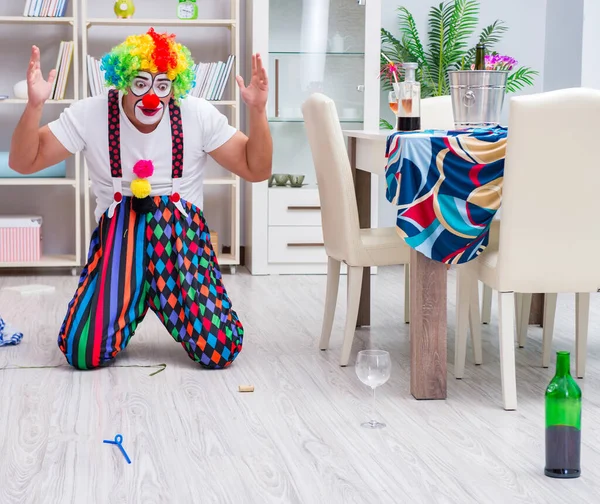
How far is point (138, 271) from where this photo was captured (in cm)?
314

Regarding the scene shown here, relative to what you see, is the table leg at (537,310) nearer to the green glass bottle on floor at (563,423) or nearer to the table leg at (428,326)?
the table leg at (428,326)

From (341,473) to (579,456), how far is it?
527 millimetres

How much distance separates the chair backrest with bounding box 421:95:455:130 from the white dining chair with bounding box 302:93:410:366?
0.79 meters

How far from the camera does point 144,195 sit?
3.10 m

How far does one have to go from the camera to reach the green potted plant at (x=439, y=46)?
5.38 m

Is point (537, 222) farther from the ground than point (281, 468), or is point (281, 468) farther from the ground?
point (537, 222)

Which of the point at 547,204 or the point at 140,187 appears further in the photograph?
the point at 140,187

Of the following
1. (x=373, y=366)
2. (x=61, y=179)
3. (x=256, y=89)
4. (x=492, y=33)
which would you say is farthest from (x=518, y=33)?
(x=373, y=366)

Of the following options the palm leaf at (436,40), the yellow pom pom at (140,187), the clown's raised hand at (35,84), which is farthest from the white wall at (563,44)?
the clown's raised hand at (35,84)

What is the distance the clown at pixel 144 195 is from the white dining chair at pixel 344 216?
18cm

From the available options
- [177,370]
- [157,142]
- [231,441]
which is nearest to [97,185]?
[157,142]

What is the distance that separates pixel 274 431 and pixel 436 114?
1.86 metres

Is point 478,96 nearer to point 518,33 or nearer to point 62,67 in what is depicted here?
point 62,67

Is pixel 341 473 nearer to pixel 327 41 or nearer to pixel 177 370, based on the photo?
pixel 177 370
